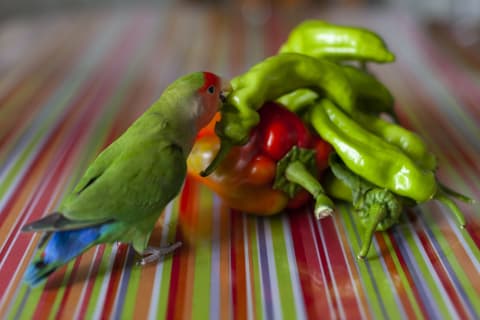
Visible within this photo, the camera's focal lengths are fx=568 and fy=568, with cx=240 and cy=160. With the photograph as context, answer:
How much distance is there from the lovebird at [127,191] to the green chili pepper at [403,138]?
294mm

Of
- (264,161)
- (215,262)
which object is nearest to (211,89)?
(264,161)

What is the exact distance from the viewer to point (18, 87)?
1.44m

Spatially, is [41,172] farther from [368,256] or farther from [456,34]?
[456,34]

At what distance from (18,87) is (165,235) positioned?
2.63 ft

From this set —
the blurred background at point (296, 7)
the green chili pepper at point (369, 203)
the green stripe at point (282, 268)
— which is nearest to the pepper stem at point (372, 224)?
the green chili pepper at point (369, 203)

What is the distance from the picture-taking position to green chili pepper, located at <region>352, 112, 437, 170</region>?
0.85 meters

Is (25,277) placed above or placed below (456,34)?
above

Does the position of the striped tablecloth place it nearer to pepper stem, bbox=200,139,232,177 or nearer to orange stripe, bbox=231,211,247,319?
orange stripe, bbox=231,211,247,319

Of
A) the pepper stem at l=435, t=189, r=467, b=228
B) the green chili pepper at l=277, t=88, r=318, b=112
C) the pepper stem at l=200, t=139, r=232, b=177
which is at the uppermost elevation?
the green chili pepper at l=277, t=88, r=318, b=112

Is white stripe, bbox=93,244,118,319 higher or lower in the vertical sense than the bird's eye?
lower

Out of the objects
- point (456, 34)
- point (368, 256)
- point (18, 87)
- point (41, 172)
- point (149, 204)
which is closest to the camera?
point (149, 204)

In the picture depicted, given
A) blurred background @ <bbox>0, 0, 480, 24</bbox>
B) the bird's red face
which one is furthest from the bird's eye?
blurred background @ <bbox>0, 0, 480, 24</bbox>

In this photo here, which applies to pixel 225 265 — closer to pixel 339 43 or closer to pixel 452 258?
pixel 452 258

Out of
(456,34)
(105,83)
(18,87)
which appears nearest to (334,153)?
(105,83)
